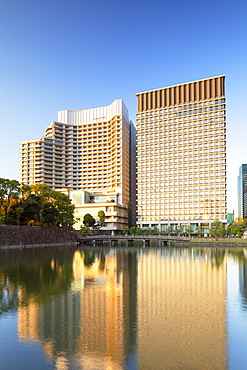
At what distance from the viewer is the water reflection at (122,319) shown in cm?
1608

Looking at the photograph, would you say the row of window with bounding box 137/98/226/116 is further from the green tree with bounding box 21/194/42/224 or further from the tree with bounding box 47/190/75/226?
the green tree with bounding box 21/194/42/224

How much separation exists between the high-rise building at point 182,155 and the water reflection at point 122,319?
5197 inches

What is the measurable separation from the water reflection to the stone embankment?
1923 inches

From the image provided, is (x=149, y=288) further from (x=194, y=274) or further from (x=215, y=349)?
(x=215, y=349)

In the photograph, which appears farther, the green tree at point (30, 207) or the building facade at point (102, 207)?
the building facade at point (102, 207)

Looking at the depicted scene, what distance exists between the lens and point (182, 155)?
175500mm

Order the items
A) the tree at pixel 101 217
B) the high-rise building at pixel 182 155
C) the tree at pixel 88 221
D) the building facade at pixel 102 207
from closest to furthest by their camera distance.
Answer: the tree at pixel 88 221 < the high-rise building at pixel 182 155 < the tree at pixel 101 217 < the building facade at pixel 102 207

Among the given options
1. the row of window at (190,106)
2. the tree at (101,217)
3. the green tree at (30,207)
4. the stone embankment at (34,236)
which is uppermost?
the row of window at (190,106)

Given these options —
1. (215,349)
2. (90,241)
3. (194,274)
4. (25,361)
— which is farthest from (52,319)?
(90,241)

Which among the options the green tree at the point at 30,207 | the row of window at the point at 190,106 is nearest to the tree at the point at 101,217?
the row of window at the point at 190,106

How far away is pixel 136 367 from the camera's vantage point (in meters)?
15.0

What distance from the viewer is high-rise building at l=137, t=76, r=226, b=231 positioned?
167875 millimetres

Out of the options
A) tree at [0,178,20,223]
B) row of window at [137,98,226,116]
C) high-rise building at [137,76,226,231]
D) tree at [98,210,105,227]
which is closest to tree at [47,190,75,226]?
tree at [0,178,20,223]

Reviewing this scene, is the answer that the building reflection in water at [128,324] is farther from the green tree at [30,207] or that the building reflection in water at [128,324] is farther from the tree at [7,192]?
the green tree at [30,207]
